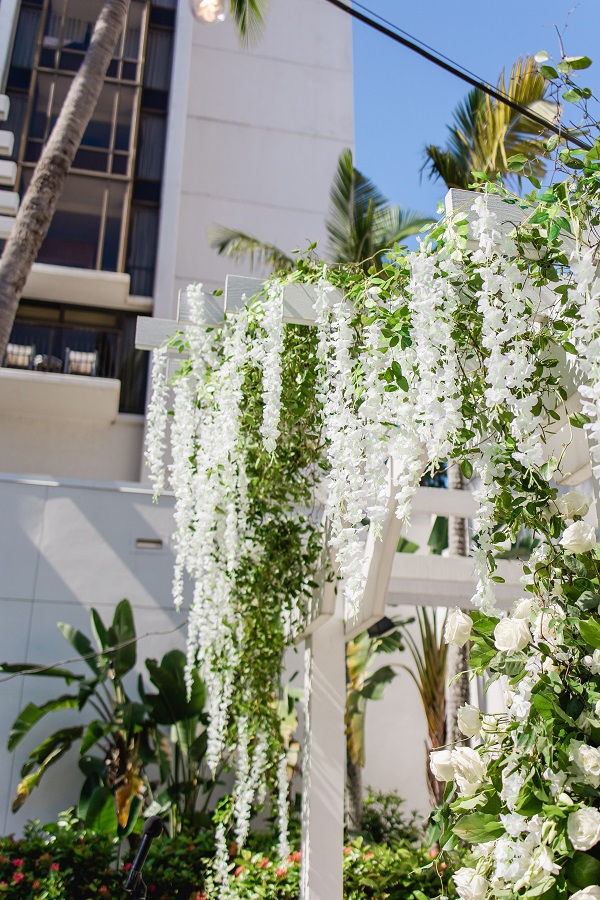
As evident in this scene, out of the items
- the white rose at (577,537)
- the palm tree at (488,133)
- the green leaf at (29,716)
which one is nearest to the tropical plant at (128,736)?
the green leaf at (29,716)

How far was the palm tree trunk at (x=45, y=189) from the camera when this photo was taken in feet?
18.4

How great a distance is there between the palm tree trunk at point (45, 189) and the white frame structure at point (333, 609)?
6.00 feet

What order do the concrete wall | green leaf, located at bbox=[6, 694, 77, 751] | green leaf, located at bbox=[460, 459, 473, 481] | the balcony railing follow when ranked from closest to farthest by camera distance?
green leaf, located at bbox=[460, 459, 473, 481]
green leaf, located at bbox=[6, 694, 77, 751]
the concrete wall
the balcony railing

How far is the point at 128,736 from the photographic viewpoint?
6422mm

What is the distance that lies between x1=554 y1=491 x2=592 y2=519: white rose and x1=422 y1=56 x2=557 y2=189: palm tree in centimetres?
531

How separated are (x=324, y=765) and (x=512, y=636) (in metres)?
Answer: 2.91

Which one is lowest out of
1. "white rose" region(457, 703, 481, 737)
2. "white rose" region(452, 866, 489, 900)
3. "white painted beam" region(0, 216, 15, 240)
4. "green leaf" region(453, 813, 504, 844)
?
"white rose" region(452, 866, 489, 900)

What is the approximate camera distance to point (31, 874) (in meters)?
5.47

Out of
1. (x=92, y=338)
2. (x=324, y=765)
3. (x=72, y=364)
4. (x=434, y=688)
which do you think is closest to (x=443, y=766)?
(x=324, y=765)

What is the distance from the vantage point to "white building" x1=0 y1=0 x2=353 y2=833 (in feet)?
36.4

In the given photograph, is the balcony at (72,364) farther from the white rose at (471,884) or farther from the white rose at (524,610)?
the white rose at (471,884)

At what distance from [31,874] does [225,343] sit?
3955 mm

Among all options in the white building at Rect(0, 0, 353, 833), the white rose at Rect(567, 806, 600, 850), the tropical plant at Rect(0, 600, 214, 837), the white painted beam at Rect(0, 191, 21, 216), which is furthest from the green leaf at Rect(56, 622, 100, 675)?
the white rose at Rect(567, 806, 600, 850)

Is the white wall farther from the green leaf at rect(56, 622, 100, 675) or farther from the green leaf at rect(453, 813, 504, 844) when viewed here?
the green leaf at rect(453, 813, 504, 844)
